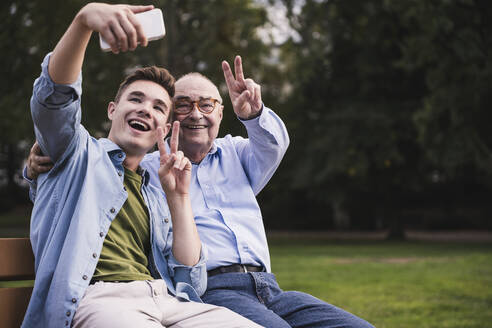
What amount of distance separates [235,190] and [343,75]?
71.2ft

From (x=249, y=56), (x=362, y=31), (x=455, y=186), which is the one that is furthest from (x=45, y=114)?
(x=455, y=186)

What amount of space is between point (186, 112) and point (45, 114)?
124cm

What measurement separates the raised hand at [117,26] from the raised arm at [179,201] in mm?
712

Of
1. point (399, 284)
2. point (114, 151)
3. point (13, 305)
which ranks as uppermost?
point (114, 151)

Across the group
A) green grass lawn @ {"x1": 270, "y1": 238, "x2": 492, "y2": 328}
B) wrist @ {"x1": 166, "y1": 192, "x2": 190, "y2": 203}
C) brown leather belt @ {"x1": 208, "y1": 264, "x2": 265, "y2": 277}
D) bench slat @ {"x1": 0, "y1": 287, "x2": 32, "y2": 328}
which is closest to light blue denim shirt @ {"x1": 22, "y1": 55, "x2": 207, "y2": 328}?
wrist @ {"x1": 166, "y1": 192, "x2": 190, "y2": 203}

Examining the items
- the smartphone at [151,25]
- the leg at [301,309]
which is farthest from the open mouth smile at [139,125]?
the leg at [301,309]

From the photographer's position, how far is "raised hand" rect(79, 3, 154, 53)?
2078mm

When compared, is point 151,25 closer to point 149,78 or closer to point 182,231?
point 149,78

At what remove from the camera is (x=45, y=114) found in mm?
2322

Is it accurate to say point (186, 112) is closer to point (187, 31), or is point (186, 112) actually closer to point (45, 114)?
point (45, 114)

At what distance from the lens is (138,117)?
2803 mm

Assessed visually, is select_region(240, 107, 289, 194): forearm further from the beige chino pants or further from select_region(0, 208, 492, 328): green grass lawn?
Result: select_region(0, 208, 492, 328): green grass lawn

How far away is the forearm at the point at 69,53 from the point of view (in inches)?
88.4

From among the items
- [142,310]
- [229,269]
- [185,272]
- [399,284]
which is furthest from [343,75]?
[142,310]
